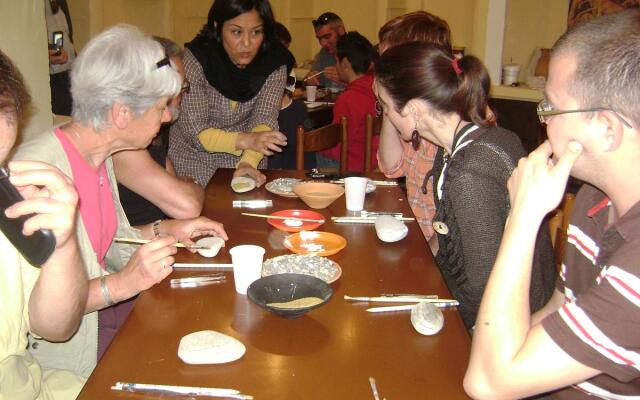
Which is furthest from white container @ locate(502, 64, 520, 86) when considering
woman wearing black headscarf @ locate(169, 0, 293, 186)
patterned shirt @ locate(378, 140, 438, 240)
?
patterned shirt @ locate(378, 140, 438, 240)

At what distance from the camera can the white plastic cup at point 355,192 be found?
2037 millimetres

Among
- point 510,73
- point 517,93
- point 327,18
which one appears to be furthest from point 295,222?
point 327,18

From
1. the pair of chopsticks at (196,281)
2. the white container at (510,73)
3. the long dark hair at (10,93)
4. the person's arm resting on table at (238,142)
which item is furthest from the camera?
the white container at (510,73)

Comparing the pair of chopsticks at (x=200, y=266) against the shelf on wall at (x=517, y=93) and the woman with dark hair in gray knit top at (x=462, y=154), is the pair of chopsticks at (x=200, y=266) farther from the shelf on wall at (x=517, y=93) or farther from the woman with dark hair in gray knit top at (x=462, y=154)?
the shelf on wall at (x=517, y=93)

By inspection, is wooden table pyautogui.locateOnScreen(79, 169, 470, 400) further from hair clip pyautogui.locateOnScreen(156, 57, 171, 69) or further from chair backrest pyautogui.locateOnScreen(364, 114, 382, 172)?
chair backrest pyautogui.locateOnScreen(364, 114, 382, 172)

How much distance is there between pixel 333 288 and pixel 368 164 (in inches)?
74.1

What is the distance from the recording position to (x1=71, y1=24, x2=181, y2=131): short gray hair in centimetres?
163

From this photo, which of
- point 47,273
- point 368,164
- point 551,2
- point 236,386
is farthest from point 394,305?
point 551,2

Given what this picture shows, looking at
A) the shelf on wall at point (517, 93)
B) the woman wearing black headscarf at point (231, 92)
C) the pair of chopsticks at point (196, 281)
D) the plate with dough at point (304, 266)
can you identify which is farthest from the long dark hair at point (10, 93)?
the shelf on wall at point (517, 93)

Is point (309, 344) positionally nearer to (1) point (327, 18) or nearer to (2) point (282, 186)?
(2) point (282, 186)

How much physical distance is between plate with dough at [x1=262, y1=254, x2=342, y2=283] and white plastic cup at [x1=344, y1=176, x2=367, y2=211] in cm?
54

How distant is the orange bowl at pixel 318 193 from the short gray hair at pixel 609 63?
3.41 ft

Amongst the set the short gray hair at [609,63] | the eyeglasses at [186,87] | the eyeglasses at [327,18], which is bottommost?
the eyeglasses at [186,87]

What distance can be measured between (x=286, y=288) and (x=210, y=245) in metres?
0.38
